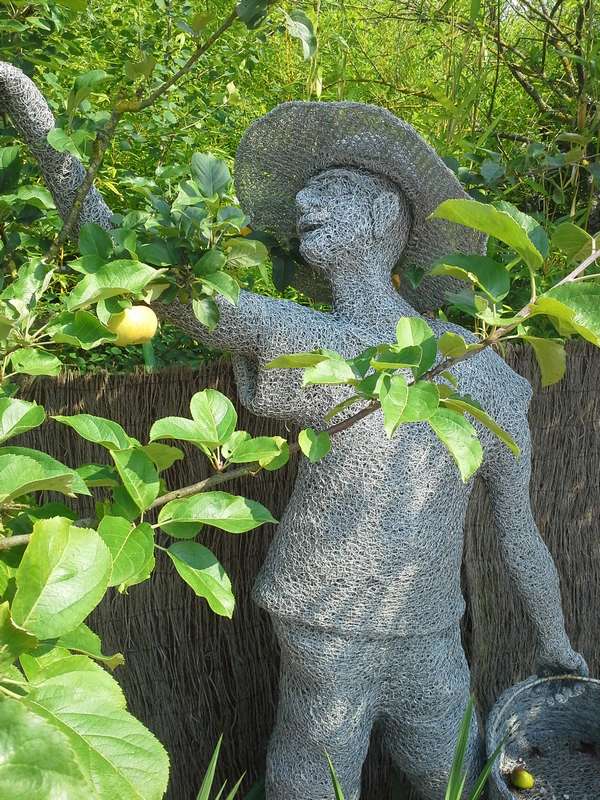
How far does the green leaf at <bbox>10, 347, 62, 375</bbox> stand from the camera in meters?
0.97

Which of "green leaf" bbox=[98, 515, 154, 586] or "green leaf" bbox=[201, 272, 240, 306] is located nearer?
"green leaf" bbox=[98, 515, 154, 586]

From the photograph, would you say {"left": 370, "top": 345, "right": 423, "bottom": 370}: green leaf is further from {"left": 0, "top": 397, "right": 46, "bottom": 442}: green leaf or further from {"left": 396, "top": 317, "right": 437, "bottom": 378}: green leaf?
{"left": 0, "top": 397, "right": 46, "bottom": 442}: green leaf

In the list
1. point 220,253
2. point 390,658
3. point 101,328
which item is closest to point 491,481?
point 390,658

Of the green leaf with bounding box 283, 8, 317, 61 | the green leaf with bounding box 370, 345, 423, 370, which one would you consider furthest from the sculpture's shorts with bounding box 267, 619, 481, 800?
the green leaf with bounding box 283, 8, 317, 61

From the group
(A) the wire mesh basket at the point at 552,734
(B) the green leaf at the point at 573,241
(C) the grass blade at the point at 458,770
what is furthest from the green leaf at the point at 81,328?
(A) the wire mesh basket at the point at 552,734

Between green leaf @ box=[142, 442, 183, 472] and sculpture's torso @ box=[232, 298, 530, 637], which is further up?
green leaf @ box=[142, 442, 183, 472]

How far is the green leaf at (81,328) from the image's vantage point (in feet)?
3.22

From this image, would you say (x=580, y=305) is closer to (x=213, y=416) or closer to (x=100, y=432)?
(x=213, y=416)

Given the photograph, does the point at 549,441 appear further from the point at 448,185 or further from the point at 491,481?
the point at 448,185

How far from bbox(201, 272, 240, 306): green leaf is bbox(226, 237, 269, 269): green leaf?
7 centimetres

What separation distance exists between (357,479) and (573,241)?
0.52m

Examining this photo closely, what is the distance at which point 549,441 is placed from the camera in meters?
2.02

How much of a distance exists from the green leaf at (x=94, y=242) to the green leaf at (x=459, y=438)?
52 cm

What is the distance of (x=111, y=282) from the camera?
1.01 m
